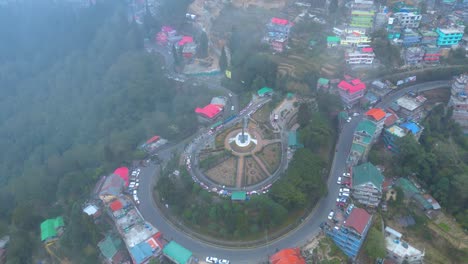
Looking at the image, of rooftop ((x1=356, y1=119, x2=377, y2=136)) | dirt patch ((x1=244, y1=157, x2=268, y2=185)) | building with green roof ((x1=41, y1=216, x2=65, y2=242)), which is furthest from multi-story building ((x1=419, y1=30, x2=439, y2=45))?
building with green roof ((x1=41, y1=216, x2=65, y2=242))

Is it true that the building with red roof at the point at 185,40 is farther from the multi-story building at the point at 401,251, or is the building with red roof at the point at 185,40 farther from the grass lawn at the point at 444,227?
the grass lawn at the point at 444,227

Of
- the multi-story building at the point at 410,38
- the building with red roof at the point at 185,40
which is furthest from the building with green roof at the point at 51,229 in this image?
the multi-story building at the point at 410,38

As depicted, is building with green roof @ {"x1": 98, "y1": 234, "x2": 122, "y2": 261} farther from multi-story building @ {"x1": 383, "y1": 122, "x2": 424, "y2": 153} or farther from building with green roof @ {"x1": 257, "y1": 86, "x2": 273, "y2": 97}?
multi-story building @ {"x1": 383, "y1": 122, "x2": 424, "y2": 153}

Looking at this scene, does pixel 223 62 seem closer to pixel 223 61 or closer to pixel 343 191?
pixel 223 61

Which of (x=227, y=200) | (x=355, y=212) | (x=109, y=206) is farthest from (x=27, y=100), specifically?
(x=355, y=212)

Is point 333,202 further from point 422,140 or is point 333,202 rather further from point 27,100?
point 27,100

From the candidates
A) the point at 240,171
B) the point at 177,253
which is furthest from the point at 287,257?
the point at 240,171
